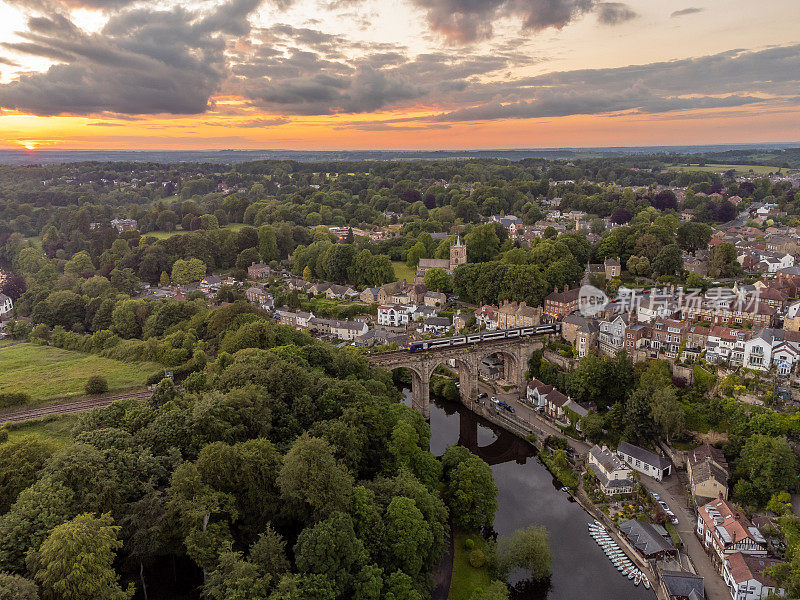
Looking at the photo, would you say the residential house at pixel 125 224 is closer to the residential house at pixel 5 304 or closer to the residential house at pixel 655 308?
the residential house at pixel 5 304

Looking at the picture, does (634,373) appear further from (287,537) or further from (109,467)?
(109,467)

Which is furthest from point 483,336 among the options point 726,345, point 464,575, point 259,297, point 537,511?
point 259,297

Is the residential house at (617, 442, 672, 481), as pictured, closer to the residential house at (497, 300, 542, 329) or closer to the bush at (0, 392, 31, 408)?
the residential house at (497, 300, 542, 329)

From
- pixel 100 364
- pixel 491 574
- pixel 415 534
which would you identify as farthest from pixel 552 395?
pixel 100 364

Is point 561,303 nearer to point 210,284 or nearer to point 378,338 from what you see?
point 378,338

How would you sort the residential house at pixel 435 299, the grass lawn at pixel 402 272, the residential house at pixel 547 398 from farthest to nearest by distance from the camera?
the grass lawn at pixel 402 272 → the residential house at pixel 435 299 → the residential house at pixel 547 398

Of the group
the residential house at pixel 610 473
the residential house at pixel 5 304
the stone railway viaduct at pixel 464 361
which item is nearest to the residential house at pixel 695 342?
the residential house at pixel 610 473
